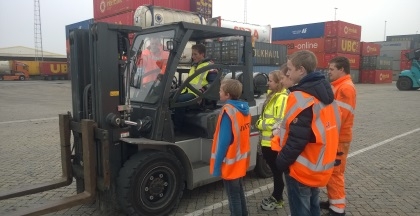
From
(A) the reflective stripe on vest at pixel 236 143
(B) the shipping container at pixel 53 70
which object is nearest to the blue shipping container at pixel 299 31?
(B) the shipping container at pixel 53 70

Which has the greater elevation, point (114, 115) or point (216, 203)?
point (114, 115)

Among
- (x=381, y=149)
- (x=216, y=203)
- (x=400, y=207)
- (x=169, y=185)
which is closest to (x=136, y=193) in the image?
(x=169, y=185)

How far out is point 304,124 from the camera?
8.26 ft

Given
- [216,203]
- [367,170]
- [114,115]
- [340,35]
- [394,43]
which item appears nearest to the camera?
[114,115]

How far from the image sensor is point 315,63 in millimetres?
2674

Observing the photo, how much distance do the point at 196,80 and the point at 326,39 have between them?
34.6m

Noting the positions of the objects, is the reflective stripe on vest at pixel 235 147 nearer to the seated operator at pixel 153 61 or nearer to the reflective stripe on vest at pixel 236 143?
the reflective stripe on vest at pixel 236 143

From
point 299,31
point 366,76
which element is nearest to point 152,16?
point 299,31

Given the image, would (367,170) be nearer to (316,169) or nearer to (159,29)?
(316,169)

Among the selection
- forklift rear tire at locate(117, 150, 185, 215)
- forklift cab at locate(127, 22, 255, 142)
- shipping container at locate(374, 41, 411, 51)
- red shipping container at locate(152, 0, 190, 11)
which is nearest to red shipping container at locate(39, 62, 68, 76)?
red shipping container at locate(152, 0, 190, 11)

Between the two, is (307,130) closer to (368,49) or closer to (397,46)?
(368,49)

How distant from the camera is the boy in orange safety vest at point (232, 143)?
10.4 feet

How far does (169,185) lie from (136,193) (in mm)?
437

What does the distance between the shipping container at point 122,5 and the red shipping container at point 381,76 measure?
2569 cm
